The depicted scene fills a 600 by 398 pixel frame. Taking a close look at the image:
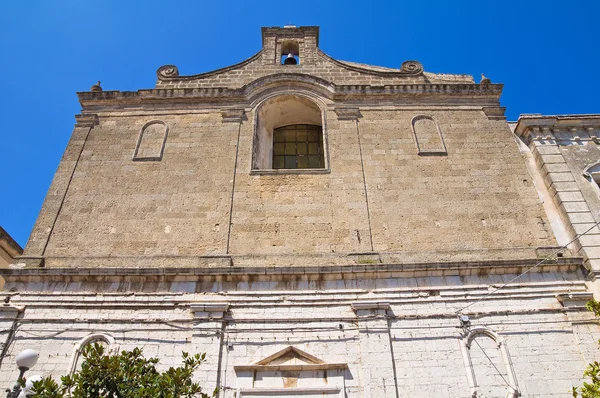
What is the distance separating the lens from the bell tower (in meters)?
13.6

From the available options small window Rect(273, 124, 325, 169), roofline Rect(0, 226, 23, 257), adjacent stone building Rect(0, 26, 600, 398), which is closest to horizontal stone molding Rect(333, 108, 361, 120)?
adjacent stone building Rect(0, 26, 600, 398)

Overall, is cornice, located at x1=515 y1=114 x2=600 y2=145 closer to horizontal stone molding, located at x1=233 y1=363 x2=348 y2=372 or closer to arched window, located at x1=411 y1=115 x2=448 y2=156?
arched window, located at x1=411 y1=115 x2=448 y2=156

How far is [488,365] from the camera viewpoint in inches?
304

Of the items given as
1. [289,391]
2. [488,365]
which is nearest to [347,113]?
[488,365]

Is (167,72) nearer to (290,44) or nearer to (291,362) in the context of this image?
(290,44)

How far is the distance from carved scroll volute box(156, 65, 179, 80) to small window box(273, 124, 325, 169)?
3.06 m

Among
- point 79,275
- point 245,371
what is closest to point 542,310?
point 245,371

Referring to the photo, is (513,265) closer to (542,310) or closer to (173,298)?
(542,310)

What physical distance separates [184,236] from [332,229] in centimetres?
280

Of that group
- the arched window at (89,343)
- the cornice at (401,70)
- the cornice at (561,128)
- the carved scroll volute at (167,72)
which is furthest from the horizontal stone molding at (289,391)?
the carved scroll volute at (167,72)

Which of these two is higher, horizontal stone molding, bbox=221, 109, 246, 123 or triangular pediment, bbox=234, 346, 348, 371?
horizontal stone molding, bbox=221, 109, 246, 123

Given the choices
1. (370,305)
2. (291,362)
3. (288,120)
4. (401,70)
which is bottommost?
(291,362)

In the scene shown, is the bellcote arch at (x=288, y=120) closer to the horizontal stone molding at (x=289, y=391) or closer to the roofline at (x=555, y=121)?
the roofline at (x=555, y=121)

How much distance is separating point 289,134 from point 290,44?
3165 millimetres
